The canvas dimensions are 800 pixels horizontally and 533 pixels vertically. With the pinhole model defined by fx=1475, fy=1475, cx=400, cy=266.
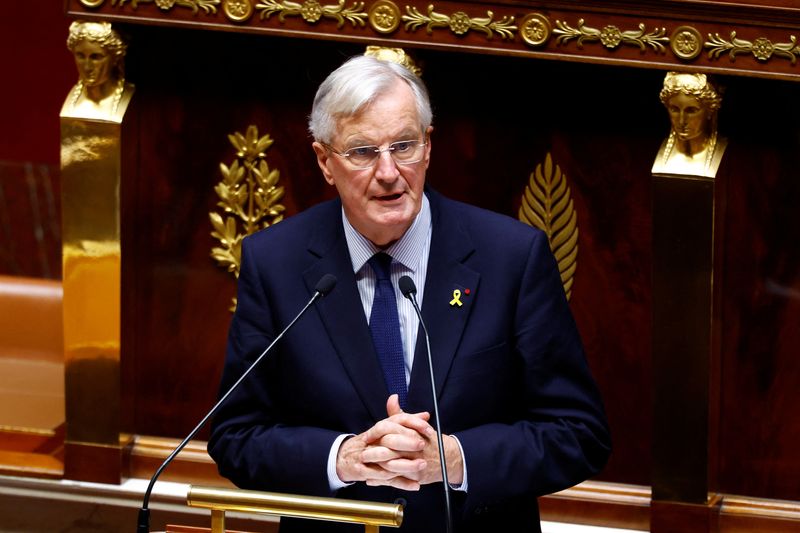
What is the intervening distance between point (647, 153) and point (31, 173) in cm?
213

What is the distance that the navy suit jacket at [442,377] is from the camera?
199 cm

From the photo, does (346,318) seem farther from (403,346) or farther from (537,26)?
(537,26)

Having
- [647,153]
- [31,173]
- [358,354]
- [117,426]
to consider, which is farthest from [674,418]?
[31,173]

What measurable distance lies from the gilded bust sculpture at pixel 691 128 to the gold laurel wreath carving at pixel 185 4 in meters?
Answer: 0.86

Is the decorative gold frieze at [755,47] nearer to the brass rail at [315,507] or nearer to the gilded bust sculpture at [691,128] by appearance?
the gilded bust sculpture at [691,128]

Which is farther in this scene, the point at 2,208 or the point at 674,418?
the point at 2,208

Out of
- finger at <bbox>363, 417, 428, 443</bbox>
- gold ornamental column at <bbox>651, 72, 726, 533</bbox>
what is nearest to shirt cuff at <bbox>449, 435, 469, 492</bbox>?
finger at <bbox>363, 417, 428, 443</bbox>

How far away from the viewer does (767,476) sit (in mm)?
2799

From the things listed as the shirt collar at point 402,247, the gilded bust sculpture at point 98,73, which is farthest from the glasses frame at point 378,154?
the gilded bust sculpture at point 98,73

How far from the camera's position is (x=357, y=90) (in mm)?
1954

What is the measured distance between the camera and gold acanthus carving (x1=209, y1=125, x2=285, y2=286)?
9.63 ft

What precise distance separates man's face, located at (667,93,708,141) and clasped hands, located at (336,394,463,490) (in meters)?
A: 0.96

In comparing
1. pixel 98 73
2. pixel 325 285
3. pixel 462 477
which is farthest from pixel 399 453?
pixel 98 73

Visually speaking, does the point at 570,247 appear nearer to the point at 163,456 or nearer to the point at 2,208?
the point at 163,456
